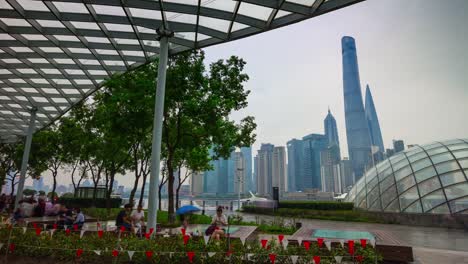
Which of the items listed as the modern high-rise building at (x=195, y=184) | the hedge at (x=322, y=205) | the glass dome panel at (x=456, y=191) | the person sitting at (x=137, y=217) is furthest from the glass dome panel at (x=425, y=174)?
the modern high-rise building at (x=195, y=184)

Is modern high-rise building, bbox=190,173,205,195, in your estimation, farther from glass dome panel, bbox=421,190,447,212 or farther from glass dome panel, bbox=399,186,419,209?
glass dome panel, bbox=421,190,447,212

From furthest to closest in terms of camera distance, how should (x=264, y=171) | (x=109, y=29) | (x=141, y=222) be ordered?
(x=264, y=171), (x=109, y=29), (x=141, y=222)

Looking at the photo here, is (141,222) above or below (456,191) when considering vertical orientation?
below

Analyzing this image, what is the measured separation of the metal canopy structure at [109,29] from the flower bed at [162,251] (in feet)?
26.6

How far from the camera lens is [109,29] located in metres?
12.9

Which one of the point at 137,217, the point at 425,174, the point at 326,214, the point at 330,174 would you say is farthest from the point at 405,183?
the point at 330,174

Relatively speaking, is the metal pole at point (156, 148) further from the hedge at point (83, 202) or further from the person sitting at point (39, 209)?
the hedge at point (83, 202)

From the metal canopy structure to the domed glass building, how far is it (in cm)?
1882

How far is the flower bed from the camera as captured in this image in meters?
7.52

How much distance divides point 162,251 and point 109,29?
33.9 ft

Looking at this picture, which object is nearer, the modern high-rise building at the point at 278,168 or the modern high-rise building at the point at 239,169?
the modern high-rise building at the point at 239,169

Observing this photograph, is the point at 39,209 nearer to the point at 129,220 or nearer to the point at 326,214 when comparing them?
the point at 129,220

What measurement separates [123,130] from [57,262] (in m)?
11.0

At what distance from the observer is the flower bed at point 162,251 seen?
752 centimetres
